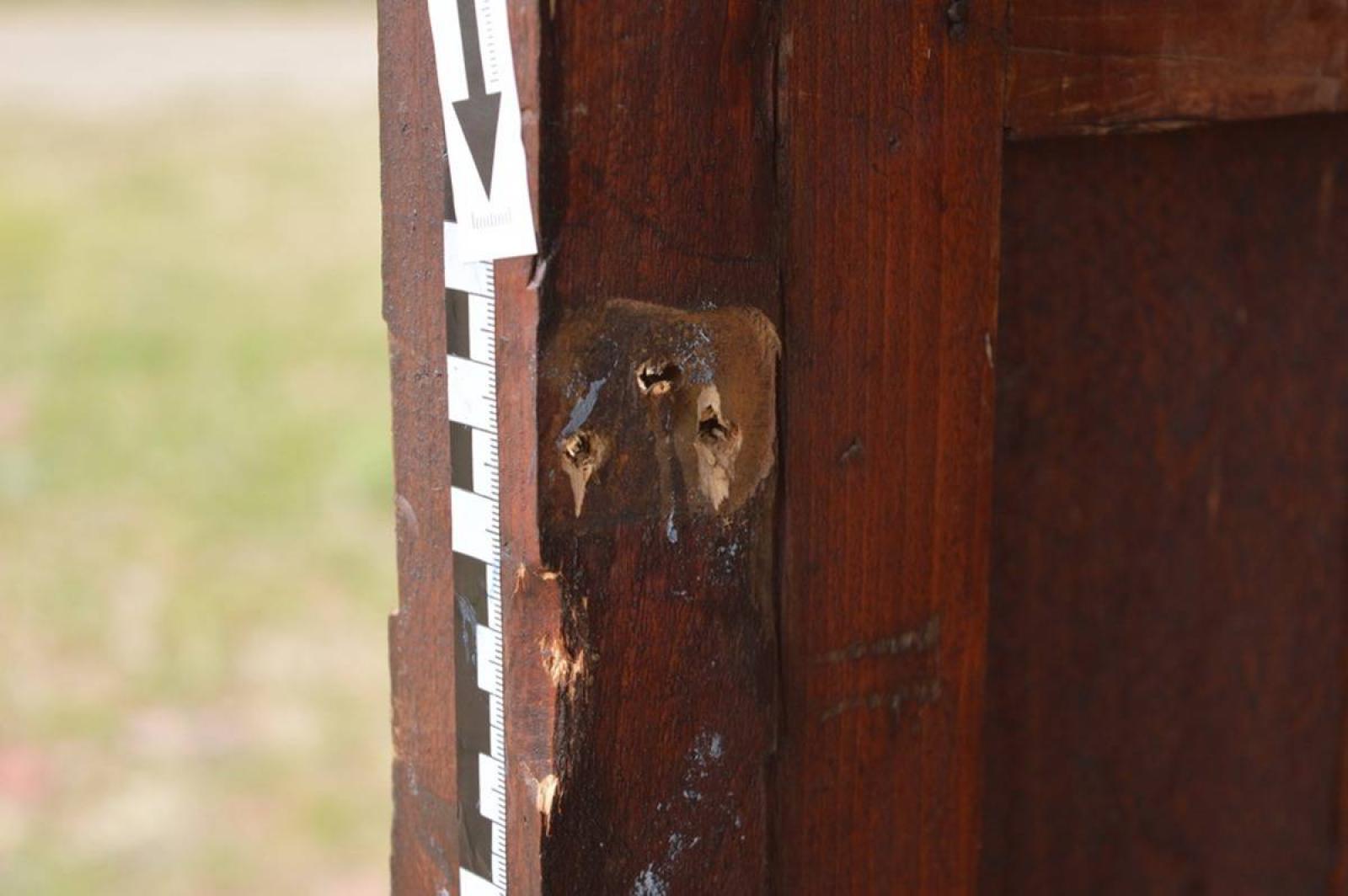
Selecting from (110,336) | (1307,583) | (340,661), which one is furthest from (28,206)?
(1307,583)

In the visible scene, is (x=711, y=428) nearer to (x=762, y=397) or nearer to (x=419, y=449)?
(x=762, y=397)

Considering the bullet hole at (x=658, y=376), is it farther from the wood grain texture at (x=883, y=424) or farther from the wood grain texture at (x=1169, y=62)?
the wood grain texture at (x=1169, y=62)

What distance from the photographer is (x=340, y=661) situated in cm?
379

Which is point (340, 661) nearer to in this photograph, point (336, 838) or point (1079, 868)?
point (336, 838)

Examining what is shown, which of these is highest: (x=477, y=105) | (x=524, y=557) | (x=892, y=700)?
(x=477, y=105)

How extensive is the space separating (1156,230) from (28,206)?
689cm

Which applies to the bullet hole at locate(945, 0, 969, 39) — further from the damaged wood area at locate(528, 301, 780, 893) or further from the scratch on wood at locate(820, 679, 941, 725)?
the scratch on wood at locate(820, 679, 941, 725)

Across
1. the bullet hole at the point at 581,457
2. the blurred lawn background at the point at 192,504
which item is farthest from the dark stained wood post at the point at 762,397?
the blurred lawn background at the point at 192,504

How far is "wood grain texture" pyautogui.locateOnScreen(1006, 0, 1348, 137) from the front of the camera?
0.87 m

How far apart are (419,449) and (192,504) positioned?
390 centimetres

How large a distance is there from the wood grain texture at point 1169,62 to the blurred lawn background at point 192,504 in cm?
250

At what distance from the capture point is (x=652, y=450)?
0.77 m

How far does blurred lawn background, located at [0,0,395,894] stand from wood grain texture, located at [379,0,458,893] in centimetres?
226

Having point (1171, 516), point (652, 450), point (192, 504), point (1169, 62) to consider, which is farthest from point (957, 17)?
A: point (192, 504)
